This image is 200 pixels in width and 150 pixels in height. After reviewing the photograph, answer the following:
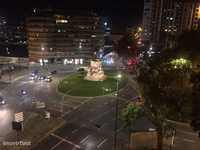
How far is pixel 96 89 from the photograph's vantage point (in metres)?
68.4

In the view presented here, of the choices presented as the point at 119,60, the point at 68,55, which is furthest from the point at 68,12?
the point at 119,60

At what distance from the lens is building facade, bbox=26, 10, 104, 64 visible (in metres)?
112

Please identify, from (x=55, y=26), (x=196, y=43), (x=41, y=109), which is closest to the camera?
(x=41, y=109)

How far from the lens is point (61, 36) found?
114750 millimetres

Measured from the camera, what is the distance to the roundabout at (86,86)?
213 ft

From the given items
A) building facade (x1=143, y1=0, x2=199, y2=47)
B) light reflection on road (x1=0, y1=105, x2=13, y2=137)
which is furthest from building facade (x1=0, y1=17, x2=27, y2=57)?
light reflection on road (x1=0, y1=105, x2=13, y2=137)

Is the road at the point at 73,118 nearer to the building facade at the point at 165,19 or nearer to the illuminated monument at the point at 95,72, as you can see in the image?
the illuminated monument at the point at 95,72

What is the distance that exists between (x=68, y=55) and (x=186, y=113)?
95339 millimetres

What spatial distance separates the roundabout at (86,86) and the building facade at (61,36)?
3500 centimetres

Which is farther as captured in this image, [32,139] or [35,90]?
[35,90]

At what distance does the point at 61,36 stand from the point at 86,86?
5112 centimetres

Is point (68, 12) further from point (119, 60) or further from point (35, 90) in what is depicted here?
point (35, 90)

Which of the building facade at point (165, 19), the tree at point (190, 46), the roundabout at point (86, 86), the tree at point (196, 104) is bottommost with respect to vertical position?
the roundabout at point (86, 86)

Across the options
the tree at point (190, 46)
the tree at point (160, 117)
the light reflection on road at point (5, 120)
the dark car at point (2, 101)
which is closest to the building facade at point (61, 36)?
the dark car at point (2, 101)
